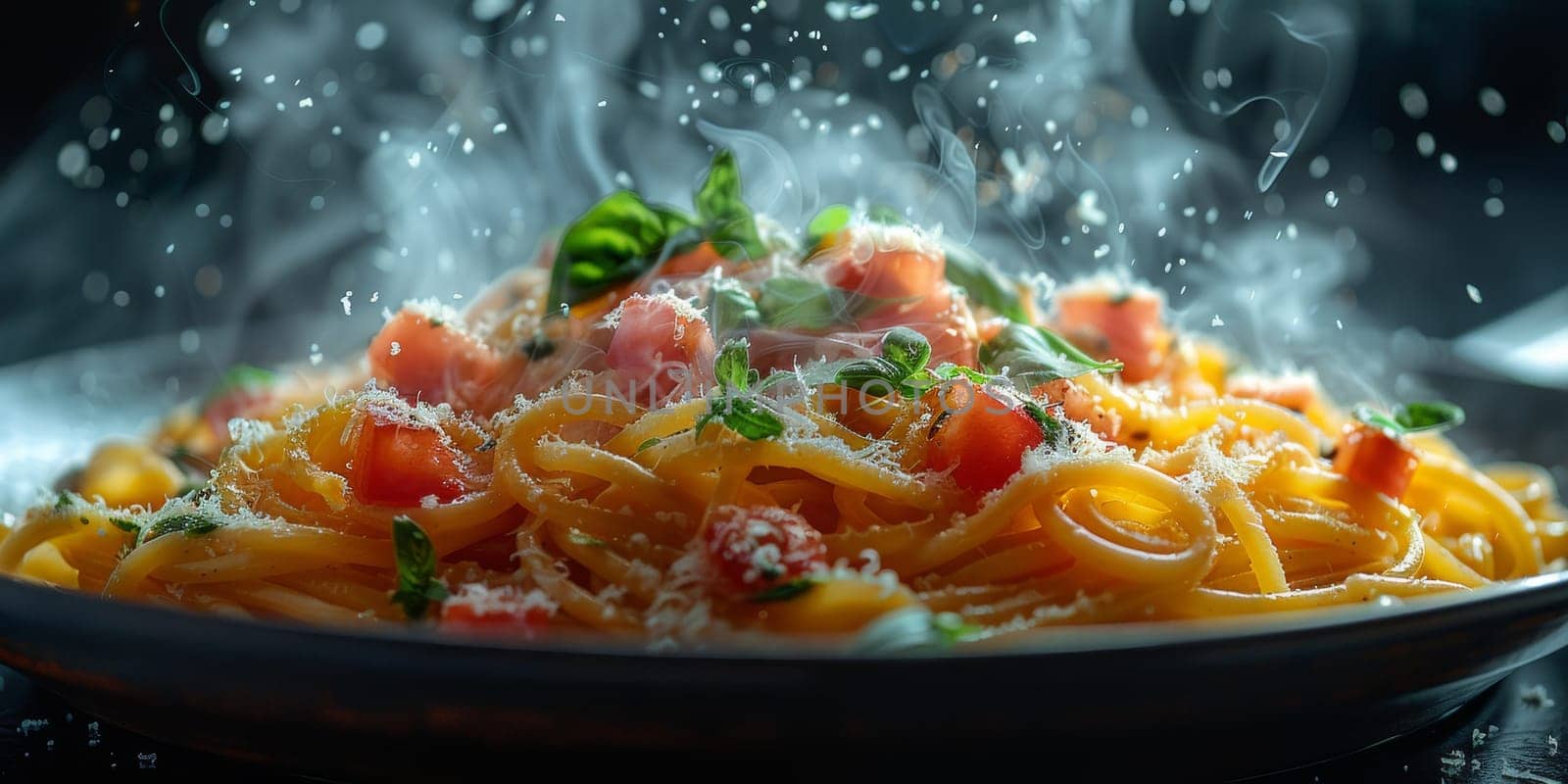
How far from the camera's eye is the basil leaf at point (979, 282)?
10.5 feet

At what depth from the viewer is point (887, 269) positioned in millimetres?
2904

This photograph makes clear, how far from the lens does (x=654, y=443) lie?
99.0 inches

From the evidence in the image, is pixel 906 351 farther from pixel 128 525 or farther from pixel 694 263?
pixel 128 525

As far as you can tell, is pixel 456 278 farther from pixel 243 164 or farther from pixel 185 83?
pixel 243 164

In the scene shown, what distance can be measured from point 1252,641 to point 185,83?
3685 mm

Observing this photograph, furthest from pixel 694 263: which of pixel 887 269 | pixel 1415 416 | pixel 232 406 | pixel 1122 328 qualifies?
pixel 1415 416

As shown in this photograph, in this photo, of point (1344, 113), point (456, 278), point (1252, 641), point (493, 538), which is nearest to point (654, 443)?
point (493, 538)

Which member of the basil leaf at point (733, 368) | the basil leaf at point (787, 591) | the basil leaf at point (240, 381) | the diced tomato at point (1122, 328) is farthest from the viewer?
the basil leaf at point (240, 381)

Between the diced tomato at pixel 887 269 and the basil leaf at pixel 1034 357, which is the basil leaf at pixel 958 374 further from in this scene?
the diced tomato at pixel 887 269

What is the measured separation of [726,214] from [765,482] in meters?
0.90

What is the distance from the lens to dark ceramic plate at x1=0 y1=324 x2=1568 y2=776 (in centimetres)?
158

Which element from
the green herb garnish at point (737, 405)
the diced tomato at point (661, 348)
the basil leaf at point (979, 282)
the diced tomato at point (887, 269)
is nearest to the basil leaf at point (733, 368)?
the green herb garnish at point (737, 405)

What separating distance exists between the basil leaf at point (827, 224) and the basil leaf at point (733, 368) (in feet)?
2.48

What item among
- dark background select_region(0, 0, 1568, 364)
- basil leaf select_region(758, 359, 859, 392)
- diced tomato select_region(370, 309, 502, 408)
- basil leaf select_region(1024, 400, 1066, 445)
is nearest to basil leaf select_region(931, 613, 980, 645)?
basil leaf select_region(1024, 400, 1066, 445)
